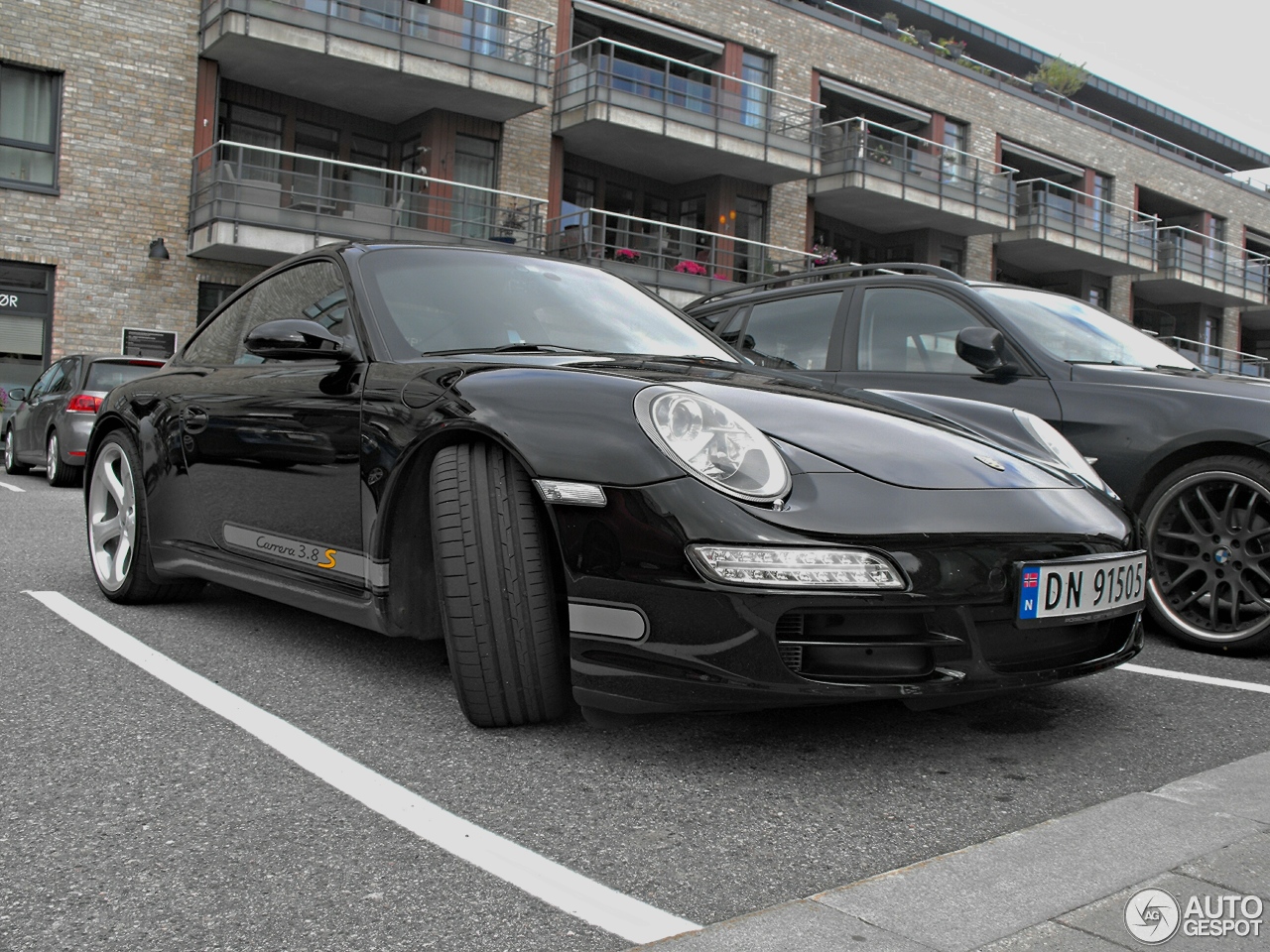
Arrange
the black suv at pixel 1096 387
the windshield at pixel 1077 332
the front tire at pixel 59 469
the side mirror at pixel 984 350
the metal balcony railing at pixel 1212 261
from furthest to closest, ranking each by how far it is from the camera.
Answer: the metal balcony railing at pixel 1212 261 → the front tire at pixel 59 469 → the windshield at pixel 1077 332 → the side mirror at pixel 984 350 → the black suv at pixel 1096 387

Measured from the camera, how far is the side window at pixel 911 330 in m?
5.12

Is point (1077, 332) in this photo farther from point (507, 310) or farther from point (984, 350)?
point (507, 310)

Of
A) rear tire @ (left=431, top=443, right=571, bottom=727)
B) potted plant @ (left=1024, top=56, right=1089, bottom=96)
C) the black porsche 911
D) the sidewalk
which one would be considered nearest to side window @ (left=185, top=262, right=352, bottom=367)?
the black porsche 911

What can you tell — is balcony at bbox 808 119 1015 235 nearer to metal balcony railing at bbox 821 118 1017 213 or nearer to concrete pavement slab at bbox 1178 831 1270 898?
metal balcony railing at bbox 821 118 1017 213

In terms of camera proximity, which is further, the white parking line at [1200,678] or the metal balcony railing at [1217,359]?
the metal balcony railing at [1217,359]

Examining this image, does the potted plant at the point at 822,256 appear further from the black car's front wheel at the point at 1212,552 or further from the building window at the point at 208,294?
the black car's front wheel at the point at 1212,552

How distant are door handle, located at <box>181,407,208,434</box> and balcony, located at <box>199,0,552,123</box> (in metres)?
15.1

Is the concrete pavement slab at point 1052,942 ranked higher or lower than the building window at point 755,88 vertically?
lower

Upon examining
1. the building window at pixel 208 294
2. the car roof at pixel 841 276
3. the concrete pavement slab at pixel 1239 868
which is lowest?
the concrete pavement slab at pixel 1239 868

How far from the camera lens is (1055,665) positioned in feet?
8.74

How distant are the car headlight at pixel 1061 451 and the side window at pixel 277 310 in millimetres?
2049

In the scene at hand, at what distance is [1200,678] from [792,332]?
2.67 m

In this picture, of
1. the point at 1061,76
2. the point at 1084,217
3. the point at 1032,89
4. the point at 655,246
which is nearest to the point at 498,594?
the point at 655,246

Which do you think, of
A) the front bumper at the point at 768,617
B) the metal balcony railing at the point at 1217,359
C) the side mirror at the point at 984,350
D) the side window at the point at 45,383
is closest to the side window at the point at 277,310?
the front bumper at the point at 768,617
